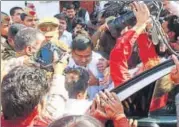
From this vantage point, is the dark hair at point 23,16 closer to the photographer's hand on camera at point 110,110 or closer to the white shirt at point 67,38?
the white shirt at point 67,38

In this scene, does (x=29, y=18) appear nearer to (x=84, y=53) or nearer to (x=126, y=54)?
(x=84, y=53)

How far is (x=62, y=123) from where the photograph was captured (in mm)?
1899

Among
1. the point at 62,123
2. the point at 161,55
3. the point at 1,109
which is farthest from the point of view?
the point at 161,55

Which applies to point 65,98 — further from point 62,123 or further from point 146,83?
point 62,123

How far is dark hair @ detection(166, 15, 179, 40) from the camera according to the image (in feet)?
11.8

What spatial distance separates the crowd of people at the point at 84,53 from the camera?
3.46 meters

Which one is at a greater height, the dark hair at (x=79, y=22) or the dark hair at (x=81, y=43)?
the dark hair at (x=79, y=22)

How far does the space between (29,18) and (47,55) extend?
31 centimetres

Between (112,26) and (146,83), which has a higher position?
(112,26)

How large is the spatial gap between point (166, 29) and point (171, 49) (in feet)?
0.42

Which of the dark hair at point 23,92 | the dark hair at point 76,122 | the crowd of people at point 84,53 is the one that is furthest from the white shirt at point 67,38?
the dark hair at point 76,122

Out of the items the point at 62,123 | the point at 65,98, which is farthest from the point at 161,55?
the point at 62,123

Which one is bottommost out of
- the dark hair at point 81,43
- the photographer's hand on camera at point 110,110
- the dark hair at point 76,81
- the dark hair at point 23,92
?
the photographer's hand on camera at point 110,110

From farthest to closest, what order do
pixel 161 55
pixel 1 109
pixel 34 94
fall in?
pixel 161 55 → pixel 1 109 → pixel 34 94
